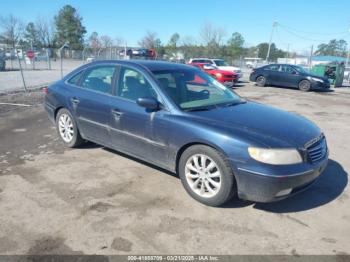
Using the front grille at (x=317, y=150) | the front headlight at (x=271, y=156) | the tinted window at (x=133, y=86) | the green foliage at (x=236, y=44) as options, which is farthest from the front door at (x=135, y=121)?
the green foliage at (x=236, y=44)

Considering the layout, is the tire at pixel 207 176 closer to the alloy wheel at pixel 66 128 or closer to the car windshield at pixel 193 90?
the car windshield at pixel 193 90

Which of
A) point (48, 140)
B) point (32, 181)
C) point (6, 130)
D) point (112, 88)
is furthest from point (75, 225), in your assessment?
point (6, 130)

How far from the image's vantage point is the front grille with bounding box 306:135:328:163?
11.3 ft

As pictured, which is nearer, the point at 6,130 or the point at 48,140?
the point at 48,140

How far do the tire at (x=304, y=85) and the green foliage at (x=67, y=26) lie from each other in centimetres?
6251

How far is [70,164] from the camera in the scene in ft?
15.7

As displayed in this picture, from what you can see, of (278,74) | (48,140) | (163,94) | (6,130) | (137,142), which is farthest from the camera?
(278,74)

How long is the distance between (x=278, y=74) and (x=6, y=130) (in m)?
16.2

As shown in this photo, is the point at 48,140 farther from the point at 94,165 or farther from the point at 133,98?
the point at 133,98

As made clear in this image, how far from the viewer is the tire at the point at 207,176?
11.1 feet

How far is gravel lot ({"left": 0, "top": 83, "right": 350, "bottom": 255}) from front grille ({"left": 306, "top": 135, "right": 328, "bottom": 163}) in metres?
0.60

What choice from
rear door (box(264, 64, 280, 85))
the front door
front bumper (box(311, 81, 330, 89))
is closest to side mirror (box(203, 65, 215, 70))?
rear door (box(264, 64, 280, 85))

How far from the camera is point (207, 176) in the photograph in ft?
11.6

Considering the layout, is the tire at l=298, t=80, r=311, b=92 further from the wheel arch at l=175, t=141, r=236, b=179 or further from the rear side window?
the wheel arch at l=175, t=141, r=236, b=179
